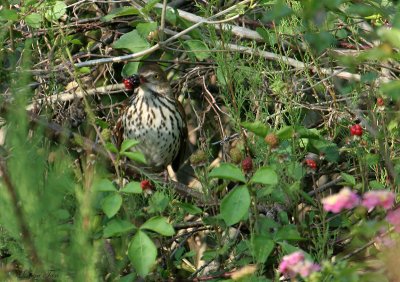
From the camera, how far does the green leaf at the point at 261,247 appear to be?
335cm

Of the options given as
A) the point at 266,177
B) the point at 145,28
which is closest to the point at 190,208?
the point at 266,177

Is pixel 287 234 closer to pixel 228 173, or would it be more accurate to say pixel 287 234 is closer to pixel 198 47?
pixel 228 173

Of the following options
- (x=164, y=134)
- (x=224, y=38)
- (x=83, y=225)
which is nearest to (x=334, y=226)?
(x=224, y=38)

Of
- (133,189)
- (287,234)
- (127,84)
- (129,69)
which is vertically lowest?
(127,84)

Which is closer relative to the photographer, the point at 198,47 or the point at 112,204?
the point at 112,204

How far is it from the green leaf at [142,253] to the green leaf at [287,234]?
464 mm

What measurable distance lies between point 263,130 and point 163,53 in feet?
7.33

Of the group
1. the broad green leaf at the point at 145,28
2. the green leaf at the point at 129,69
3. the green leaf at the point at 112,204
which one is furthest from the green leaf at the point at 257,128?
the green leaf at the point at 129,69

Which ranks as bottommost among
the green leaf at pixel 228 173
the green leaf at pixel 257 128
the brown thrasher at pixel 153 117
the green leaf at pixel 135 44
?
the brown thrasher at pixel 153 117

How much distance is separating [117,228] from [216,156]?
2.08 metres

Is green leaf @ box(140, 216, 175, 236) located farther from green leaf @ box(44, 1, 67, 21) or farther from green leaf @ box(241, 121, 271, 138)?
green leaf @ box(44, 1, 67, 21)

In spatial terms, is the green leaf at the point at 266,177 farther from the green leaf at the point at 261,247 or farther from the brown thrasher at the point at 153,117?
the brown thrasher at the point at 153,117

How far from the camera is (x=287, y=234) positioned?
3.56 m

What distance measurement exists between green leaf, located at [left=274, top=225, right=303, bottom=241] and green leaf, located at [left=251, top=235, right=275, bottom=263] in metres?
0.07
